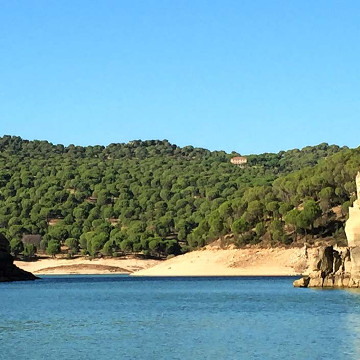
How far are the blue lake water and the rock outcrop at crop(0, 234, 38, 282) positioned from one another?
2250 inches

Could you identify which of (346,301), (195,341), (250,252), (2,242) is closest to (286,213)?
(250,252)

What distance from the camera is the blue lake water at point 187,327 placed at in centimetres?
5100

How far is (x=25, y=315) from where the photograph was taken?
263ft

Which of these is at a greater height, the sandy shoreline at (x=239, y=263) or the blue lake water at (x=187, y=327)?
the sandy shoreline at (x=239, y=263)

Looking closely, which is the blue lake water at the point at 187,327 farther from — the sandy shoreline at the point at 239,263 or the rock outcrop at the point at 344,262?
the sandy shoreline at the point at 239,263

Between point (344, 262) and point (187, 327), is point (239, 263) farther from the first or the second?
point (187, 327)

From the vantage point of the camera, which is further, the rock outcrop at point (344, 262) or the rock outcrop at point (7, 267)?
the rock outcrop at point (7, 267)

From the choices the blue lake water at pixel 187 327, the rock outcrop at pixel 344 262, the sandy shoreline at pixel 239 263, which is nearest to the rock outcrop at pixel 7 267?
the sandy shoreline at pixel 239 263

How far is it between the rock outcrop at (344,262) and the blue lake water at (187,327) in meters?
3.69

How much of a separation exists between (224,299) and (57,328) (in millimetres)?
35894

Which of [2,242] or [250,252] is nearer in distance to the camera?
[2,242]

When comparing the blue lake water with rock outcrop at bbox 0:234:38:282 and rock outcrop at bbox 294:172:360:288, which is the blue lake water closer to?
rock outcrop at bbox 294:172:360:288

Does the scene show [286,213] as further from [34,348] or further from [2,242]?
[34,348]

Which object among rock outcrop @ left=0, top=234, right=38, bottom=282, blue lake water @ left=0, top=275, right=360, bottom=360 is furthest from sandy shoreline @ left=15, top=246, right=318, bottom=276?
blue lake water @ left=0, top=275, right=360, bottom=360
